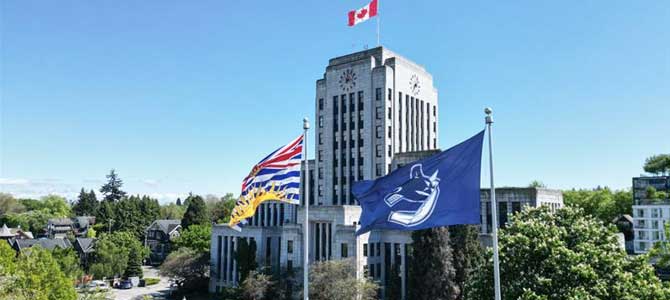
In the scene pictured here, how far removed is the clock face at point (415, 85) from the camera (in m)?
73.4

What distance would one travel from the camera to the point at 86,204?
150875 mm

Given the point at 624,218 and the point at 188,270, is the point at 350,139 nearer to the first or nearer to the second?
the point at 188,270

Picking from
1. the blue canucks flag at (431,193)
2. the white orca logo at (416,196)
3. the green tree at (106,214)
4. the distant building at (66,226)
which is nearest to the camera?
the blue canucks flag at (431,193)

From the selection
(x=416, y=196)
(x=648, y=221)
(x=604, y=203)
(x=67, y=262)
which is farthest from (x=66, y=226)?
(x=416, y=196)

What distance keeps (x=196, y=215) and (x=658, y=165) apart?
115467 millimetres

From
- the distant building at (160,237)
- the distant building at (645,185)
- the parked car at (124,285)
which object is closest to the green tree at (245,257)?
the parked car at (124,285)

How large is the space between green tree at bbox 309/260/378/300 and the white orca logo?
2859 cm

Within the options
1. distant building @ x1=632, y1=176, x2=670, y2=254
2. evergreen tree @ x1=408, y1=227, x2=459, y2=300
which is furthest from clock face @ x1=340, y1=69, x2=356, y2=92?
distant building @ x1=632, y1=176, x2=670, y2=254

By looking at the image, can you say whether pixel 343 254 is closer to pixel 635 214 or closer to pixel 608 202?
pixel 635 214

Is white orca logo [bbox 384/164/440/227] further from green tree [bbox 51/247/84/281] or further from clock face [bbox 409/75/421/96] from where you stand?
green tree [bbox 51/247/84/281]

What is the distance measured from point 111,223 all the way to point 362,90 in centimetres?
8086

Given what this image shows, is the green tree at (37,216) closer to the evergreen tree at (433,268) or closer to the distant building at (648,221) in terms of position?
the evergreen tree at (433,268)

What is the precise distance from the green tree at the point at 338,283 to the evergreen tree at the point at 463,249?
8120 millimetres

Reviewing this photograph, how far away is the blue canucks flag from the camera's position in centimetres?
1766
